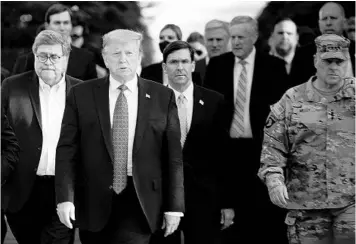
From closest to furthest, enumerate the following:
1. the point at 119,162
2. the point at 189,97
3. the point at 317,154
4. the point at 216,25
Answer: the point at 119,162
the point at 317,154
the point at 189,97
the point at 216,25

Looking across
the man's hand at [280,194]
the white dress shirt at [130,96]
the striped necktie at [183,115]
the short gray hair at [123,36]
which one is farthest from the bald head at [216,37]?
the man's hand at [280,194]

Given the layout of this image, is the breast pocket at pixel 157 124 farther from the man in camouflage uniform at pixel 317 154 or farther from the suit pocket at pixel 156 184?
the man in camouflage uniform at pixel 317 154

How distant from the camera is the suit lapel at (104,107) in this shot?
699 centimetres

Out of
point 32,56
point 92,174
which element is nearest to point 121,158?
point 92,174

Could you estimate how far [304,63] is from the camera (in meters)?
9.04

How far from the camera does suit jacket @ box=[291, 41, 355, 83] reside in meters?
9.02

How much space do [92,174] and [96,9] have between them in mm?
16194

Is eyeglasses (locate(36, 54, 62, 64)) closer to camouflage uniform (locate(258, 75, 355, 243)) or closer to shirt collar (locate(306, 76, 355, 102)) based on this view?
camouflage uniform (locate(258, 75, 355, 243))

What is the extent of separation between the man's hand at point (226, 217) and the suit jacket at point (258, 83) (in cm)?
74

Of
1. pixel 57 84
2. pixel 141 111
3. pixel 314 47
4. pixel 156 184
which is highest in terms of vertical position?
pixel 314 47

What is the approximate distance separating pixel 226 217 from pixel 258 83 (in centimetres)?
131

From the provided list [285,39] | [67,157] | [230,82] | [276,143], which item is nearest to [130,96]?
[67,157]

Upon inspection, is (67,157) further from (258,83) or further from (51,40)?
(258,83)

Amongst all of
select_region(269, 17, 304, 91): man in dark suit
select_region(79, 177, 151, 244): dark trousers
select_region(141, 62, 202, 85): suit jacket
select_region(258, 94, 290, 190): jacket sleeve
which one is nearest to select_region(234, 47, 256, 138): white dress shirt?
select_region(141, 62, 202, 85): suit jacket
